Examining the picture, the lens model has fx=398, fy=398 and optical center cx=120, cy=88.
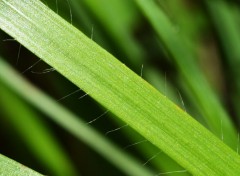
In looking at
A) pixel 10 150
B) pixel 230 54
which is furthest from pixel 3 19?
pixel 230 54

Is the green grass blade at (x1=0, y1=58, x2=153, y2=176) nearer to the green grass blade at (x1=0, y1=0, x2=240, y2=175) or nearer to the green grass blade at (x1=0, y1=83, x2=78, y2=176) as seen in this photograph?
the green grass blade at (x1=0, y1=83, x2=78, y2=176)

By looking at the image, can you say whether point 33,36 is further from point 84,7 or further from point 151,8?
point 84,7

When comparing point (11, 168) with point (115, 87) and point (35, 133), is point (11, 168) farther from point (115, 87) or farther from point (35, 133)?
point (35, 133)

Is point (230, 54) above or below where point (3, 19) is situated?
above

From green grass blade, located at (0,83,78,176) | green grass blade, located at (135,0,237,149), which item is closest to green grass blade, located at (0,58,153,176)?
green grass blade, located at (0,83,78,176)

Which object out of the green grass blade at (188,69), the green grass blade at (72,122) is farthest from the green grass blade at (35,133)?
the green grass blade at (188,69)

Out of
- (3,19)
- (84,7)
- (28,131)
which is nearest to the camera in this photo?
(3,19)
